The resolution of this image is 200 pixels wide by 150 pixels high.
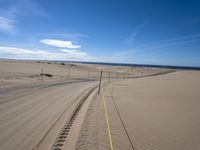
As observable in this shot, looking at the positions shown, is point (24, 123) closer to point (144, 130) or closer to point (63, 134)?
point (63, 134)

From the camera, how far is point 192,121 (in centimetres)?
768

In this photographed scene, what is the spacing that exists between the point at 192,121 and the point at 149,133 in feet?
11.2

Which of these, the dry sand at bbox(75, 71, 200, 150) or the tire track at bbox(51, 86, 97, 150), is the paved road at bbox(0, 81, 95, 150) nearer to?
the tire track at bbox(51, 86, 97, 150)

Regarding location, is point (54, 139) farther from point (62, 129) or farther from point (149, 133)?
point (149, 133)

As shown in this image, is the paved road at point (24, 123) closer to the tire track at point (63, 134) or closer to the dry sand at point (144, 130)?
the tire track at point (63, 134)

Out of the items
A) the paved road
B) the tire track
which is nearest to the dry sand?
the tire track

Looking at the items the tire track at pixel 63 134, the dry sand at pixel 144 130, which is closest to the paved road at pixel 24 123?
the tire track at pixel 63 134

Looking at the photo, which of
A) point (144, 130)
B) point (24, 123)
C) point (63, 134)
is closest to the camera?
point (63, 134)

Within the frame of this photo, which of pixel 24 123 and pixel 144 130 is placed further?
pixel 24 123

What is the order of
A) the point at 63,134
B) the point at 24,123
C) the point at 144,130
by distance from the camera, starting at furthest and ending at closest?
the point at 24,123
the point at 144,130
the point at 63,134

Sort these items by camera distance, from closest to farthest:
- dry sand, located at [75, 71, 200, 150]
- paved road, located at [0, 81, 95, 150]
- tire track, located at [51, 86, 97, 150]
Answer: tire track, located at [51, 86, 97, 150] < paved road, located at [0, 81, 95, 150] < dry sand, located at [75, 71, 200, 150]

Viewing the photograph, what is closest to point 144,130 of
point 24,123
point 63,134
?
point 63,134

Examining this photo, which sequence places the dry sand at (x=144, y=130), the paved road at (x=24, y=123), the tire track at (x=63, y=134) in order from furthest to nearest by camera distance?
the dry sand at (x=144, y=130) → the paved road at (x=24, y=123) → the tire track at (x=63, y=134)

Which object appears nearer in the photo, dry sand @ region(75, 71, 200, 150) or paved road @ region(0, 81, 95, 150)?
paved road @ region(0, 81, 95, 150)
